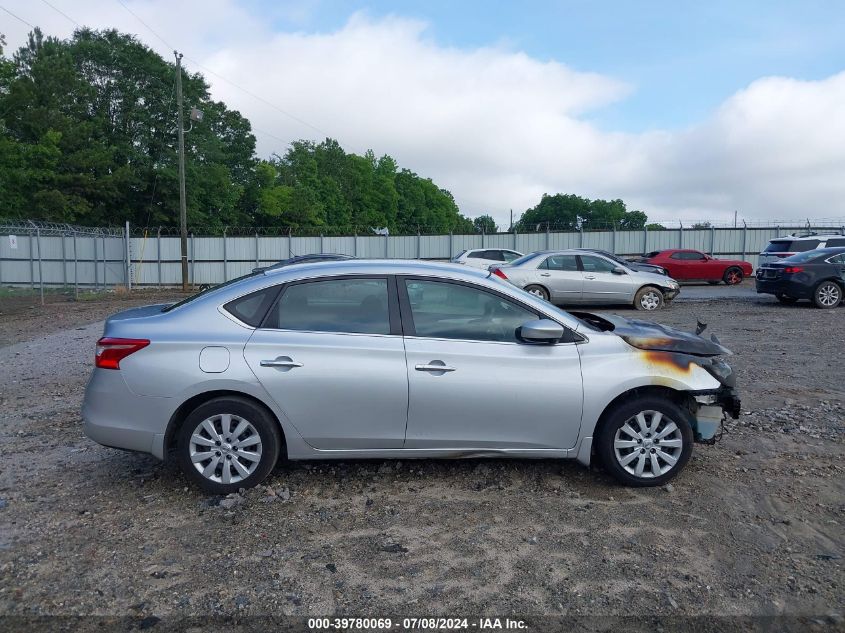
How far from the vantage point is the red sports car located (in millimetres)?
25516

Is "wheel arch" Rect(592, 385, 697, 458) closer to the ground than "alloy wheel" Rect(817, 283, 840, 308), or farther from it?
closer to the ground

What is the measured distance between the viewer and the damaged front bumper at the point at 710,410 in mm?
4812

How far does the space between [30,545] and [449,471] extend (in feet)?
9.00

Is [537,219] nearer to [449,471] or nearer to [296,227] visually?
[296,227]

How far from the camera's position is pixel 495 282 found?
4887mm

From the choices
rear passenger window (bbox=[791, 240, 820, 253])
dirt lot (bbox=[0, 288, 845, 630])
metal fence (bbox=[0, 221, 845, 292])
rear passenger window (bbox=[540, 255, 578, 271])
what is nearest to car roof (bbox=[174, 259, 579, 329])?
dirt lot (bbox=[0, 288, 845, 630])

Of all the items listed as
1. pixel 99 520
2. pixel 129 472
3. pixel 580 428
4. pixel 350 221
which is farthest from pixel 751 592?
pixel 350 221

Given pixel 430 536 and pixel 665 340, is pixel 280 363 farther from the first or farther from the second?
pixel 665 340

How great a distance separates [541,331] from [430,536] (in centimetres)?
151

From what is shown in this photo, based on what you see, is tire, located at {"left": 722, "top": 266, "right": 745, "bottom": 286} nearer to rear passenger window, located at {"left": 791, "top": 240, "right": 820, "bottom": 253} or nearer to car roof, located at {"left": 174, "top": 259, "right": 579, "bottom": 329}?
rear passenger window, located at {"left": 791, "top": 240, "right": 820, "bottom": 253}

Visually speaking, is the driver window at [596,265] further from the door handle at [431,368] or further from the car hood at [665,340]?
the door handle at [431,368]

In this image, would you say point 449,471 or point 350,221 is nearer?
point 449,471

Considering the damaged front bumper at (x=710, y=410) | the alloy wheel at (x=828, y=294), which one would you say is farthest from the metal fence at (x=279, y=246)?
the damaged front bumper at (x=710, y=410)

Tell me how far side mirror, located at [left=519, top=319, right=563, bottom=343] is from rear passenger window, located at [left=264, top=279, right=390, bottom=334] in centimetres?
94
